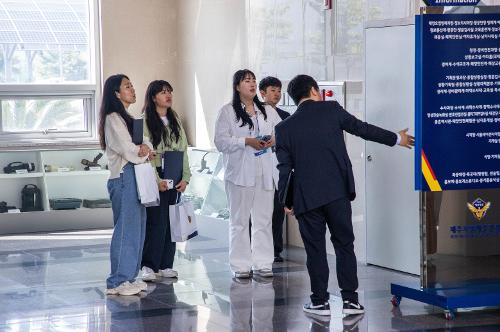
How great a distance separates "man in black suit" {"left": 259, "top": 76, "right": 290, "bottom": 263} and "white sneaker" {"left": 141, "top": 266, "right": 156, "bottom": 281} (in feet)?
4.60

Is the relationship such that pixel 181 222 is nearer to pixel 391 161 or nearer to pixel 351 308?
pixel 391 161

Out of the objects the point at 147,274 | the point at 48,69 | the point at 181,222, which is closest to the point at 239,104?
the point at 181,222

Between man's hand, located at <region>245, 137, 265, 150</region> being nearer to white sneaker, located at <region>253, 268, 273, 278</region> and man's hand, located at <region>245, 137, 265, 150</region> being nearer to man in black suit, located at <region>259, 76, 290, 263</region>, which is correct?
man in black suit, located at <region>259, 76, 290, 263</region>

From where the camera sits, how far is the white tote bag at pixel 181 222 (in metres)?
8.28

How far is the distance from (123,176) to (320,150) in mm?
1666

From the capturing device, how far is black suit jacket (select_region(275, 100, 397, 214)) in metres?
6.63

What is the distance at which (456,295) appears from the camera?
6.60m

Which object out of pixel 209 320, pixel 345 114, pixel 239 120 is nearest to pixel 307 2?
pixel 239 120

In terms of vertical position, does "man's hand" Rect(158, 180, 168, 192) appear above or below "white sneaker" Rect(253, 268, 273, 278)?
above

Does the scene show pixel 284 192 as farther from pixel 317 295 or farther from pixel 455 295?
pixel 455 295

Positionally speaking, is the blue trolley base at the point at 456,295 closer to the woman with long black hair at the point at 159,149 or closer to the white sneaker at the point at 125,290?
the white sneaker at the point at 125,290

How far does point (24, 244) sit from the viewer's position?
1104 cm

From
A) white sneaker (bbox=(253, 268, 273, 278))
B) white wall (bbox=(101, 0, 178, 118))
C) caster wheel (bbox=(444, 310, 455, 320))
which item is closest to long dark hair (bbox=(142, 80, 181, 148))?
white sneaker (bbox=(253, 268, 273, 278))

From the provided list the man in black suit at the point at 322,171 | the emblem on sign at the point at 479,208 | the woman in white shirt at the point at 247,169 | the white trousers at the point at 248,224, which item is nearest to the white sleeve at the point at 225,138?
the woman in white shirt at the point at 247,169
